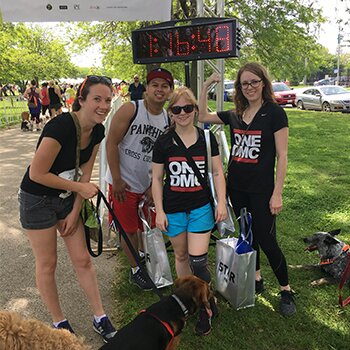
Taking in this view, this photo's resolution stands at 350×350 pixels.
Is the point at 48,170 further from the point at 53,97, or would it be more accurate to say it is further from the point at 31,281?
the point at 53,97

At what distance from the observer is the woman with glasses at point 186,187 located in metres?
2.92

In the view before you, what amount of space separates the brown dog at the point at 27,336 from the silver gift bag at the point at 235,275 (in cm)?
184

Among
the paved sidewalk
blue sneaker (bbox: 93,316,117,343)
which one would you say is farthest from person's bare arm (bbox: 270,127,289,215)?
the paved sidewalk

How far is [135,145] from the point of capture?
340 cm

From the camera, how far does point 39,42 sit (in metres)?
45.1

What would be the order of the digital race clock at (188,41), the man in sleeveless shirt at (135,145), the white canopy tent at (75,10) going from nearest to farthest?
the man in sleeveless shirt at (135,145)
the digital race clock at (188,41)
the white canopy tent at (75,10)

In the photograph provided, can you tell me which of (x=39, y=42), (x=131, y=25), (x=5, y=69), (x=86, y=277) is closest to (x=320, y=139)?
(x=131, y=25)

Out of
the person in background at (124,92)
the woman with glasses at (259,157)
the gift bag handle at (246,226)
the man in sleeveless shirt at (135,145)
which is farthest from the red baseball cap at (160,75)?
the person in background at (124,92)

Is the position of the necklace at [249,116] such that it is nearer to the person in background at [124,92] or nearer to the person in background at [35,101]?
the person in background at [35,101]

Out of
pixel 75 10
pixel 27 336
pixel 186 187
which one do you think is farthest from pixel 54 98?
pixel 27 336

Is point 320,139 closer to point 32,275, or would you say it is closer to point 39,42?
point 32,275

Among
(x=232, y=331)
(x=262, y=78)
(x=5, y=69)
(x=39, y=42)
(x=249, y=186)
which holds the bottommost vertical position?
(x=232, y=331)

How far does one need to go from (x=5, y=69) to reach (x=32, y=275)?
57.4 ft

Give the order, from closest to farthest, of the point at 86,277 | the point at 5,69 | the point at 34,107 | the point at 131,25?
1. the point at 86,277
2. the point at 34,107
3. the point at 131,25
4. the point at 5,69
